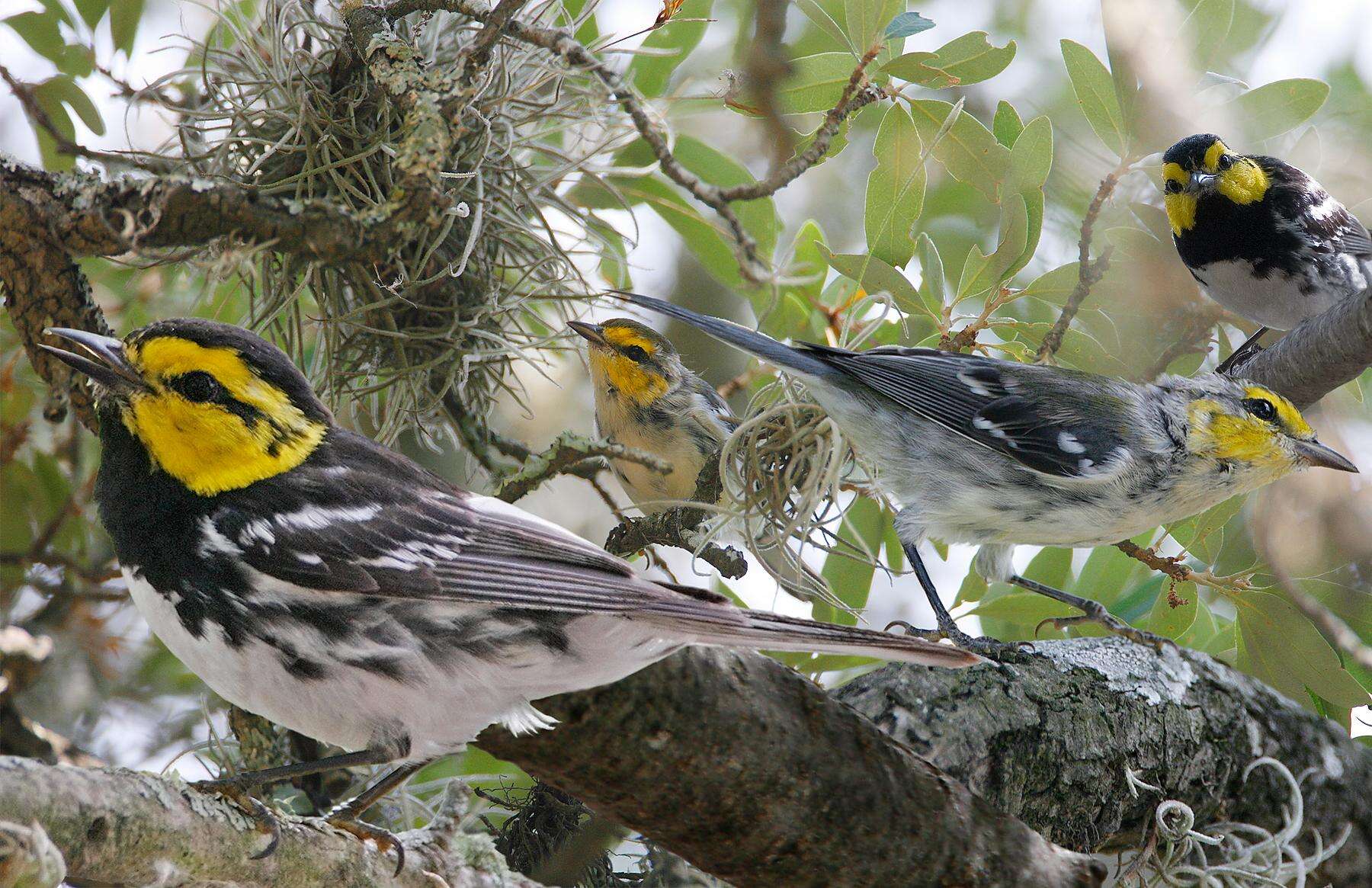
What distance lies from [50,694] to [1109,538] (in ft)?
10.0

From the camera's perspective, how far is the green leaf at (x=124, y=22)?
2.47 m

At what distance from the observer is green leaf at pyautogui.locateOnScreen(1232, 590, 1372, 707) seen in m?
2.14

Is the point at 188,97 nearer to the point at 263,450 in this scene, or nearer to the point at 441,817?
the point at 263,450

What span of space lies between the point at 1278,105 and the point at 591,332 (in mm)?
1493

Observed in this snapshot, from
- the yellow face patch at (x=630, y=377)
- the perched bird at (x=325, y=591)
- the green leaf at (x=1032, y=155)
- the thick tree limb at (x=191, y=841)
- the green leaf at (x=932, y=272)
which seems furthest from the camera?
the yellow face patch at (x=630, y=377)

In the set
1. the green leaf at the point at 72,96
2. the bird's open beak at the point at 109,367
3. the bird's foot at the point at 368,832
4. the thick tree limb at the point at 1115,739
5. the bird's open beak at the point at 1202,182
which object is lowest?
the thick tree limb at the point at 1115,739

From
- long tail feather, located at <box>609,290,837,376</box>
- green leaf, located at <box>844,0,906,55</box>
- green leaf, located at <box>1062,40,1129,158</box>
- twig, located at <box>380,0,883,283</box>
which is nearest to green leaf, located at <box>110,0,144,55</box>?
twig, located at <box>380,0,883,283</box>

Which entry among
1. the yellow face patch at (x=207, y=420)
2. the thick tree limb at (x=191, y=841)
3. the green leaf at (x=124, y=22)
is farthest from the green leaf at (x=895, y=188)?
the green leaf at (x=124, y=22)

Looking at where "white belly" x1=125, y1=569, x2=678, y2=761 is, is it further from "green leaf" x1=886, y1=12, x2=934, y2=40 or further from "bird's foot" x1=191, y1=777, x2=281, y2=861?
"green leaf" x1=886, y1=12, x2=934, y2=40

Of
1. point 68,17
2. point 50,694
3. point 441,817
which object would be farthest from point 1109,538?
point 50,694

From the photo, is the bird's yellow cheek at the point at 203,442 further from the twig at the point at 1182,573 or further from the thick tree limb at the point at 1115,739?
the twig at the point at 1182,573

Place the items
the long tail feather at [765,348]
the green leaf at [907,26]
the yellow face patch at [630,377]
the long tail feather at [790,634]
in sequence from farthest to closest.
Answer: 1. the yellow face patch at [630,377]
2. the long tail feather at [765,348]
3. the green leaf at [907,26]
4. the long tail feather at [790,634]

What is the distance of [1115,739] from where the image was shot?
6.81 ft

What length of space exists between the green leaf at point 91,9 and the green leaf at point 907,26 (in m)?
1.72
